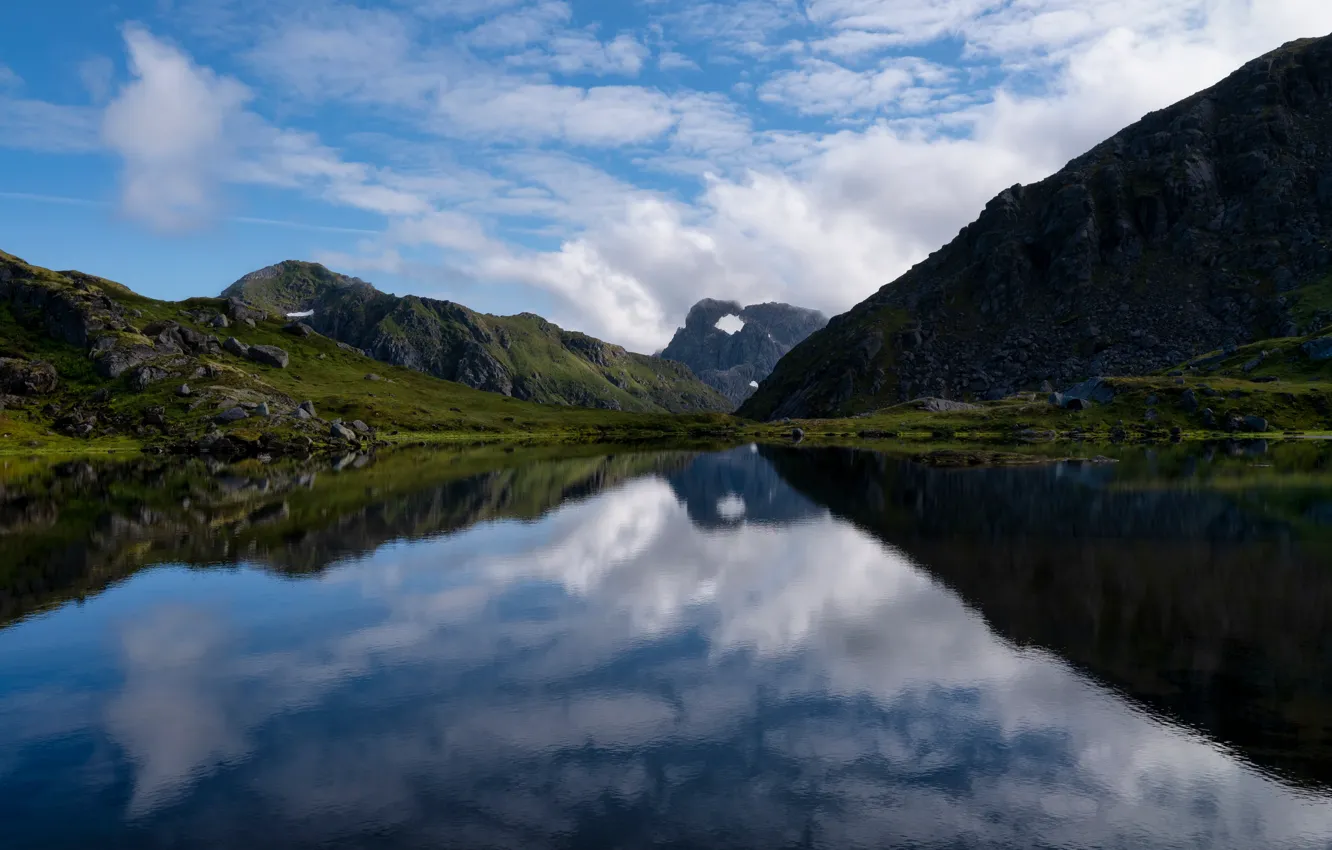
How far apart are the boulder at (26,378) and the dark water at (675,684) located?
143m

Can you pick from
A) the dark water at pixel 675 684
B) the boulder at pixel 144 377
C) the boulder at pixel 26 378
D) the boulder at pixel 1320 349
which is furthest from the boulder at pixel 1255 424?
A: the boulder at pixel 26 378

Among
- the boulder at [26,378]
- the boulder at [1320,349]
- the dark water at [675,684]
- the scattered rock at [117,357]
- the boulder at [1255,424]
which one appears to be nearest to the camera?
the dark water at [675,684]

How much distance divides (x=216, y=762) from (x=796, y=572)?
3356 centimetres

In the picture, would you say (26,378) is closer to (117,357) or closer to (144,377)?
(117,357)

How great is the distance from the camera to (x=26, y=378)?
574ft

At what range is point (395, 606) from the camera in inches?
1601

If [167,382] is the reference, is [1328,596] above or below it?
below

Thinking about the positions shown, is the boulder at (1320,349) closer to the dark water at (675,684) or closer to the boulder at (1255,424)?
the boulder at (1255,424)

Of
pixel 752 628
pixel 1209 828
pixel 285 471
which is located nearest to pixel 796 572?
pixel 752 628

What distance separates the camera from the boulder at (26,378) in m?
172

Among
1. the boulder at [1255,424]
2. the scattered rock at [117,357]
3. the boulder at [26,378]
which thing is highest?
the scattered rock at [117,357]

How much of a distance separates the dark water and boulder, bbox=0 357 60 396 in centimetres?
14316

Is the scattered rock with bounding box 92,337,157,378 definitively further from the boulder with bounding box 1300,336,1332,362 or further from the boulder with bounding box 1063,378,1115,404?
the boulder with bounding box 1300,336,1332,362

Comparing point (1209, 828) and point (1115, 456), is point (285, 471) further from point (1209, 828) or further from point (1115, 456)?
point (1115, 456)
